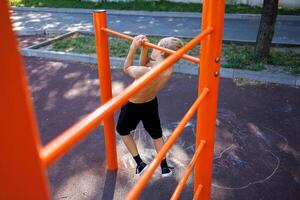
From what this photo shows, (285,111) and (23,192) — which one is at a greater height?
(23,192)

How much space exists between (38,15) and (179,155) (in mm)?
8968

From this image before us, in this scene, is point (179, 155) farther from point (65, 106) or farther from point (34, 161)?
point (34, 161)

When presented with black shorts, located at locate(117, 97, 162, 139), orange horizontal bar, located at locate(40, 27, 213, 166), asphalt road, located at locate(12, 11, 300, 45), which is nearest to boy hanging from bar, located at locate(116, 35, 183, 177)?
black shorts, located at locate(117, 97, 162, 139)

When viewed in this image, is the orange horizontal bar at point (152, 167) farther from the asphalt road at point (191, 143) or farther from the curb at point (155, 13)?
the curb at point (155, 13)

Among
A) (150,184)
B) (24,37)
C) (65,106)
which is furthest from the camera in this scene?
Result: (24,37)

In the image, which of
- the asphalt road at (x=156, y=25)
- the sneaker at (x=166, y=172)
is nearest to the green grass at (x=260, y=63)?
the asphalt road at (x=156, y=25)

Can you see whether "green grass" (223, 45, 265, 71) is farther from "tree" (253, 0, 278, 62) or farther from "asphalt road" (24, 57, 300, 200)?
"asphalt road" (24, 57, 300, 200)

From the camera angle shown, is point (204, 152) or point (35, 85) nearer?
point (204, 152)

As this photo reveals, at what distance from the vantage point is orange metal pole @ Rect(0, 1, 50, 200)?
46 centimetres

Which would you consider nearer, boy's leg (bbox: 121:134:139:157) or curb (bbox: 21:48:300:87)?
boy's leg (bbox: 121:134:139:157)

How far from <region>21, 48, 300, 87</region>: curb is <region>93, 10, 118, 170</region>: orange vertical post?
8.33 feet

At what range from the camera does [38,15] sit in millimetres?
10469

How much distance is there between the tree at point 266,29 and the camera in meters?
4.84

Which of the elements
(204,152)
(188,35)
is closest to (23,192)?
(204,152)
